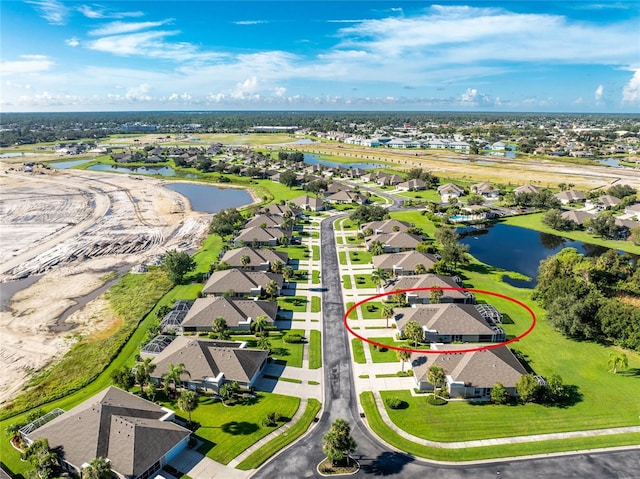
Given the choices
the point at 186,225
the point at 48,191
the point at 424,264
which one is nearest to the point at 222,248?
the point at 186,225

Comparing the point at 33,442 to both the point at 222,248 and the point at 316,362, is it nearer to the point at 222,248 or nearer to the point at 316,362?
the point at 316,362

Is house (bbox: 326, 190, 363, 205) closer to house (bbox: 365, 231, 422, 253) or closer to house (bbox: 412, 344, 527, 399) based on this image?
house (bbox: 365, 231, 422, 253)

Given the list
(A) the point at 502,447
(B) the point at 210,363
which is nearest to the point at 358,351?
(B) the point at 210,363

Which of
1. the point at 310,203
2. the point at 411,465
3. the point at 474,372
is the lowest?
the point at 411,465

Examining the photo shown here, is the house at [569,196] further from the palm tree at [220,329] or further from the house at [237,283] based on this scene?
the palm tree at [220,329]

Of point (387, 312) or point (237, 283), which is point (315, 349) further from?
point (237, 283)
